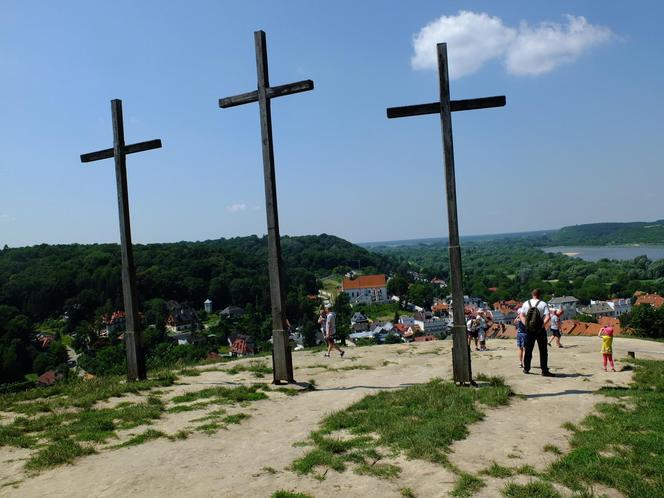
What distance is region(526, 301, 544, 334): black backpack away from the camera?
8961 millimetres

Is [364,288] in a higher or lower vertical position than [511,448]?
lower

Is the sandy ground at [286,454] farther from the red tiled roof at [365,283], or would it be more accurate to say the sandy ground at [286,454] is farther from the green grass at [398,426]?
the red tiled roof at [365,283]

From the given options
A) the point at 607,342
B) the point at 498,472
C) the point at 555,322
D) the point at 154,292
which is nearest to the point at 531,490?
the point at 498,472

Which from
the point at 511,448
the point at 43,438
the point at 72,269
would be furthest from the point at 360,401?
the point at 72,269

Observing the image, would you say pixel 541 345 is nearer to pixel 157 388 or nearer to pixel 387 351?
pixel 387 351

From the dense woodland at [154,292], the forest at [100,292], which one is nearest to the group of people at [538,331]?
the dense woodland at [154,292]

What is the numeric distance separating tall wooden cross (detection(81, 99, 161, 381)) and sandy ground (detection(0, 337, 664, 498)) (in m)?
1.40

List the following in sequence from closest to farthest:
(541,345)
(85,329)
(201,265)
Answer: (541,345) < (85,329) < (201,265)

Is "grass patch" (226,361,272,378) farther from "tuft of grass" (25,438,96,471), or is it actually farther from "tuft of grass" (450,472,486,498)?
"tuft of grass" (450,472,486,498)

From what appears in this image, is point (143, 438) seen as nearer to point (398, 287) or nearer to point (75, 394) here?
point (75, 394)

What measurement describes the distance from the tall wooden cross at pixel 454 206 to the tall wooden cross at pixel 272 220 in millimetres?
2742

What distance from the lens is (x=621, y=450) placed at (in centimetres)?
507

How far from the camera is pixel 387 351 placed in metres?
13.7

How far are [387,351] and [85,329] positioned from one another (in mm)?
51732
